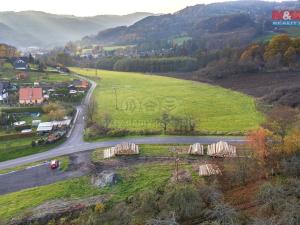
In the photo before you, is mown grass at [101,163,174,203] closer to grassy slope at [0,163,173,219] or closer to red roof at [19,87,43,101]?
grassy slope at [0,163,173,219]

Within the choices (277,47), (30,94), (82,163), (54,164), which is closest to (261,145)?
(82,163)

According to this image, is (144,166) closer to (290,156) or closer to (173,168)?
(173,168)

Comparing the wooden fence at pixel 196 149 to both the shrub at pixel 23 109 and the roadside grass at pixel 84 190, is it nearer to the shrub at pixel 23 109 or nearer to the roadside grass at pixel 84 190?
the roadside grass at pixel 84 190

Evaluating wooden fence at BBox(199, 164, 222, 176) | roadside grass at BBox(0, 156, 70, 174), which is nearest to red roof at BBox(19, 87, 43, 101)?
roadside grass at BBox(0, 156, 70, 174)

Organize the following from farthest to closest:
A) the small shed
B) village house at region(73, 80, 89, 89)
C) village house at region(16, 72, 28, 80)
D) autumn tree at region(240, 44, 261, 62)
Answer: autumn tree at region(240, 44, 261, 62)
village house at region(16, 72, 28, 80)
village house at region(73, 80, 89, 89)
the small shed

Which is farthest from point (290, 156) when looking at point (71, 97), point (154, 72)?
point (154, 72)

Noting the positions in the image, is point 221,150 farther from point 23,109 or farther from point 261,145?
point 23,109
